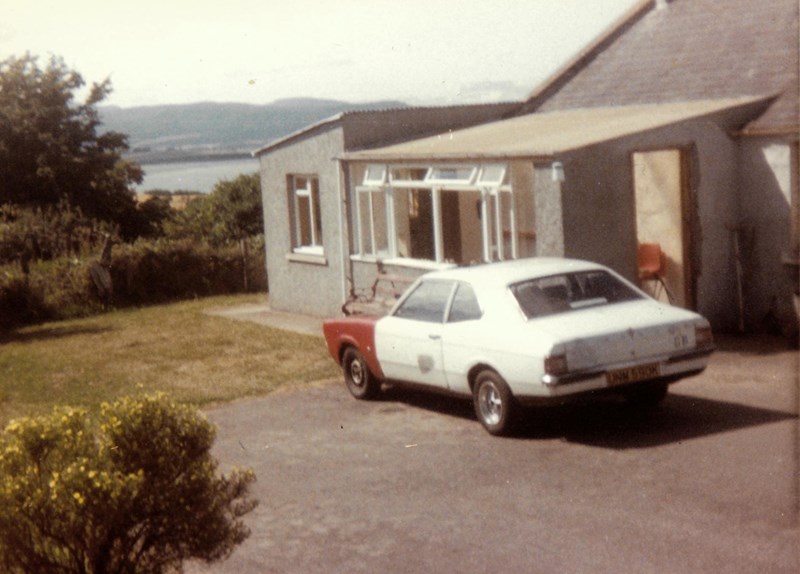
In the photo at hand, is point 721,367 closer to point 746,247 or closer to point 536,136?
point 746,247

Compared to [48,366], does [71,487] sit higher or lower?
higher

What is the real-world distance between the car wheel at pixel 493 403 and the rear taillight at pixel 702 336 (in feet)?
5.88

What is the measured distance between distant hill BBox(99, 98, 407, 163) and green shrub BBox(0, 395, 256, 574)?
3216cm

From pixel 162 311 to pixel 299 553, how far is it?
1845 cm

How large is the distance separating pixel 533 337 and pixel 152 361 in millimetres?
9499

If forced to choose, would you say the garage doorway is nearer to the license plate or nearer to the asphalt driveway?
the asphalt driveway

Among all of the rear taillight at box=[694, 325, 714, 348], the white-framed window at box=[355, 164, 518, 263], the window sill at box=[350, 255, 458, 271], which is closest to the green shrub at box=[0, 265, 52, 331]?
the window sill at box=[350, 255, 458, 271]

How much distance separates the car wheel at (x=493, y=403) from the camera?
1076 centimetres

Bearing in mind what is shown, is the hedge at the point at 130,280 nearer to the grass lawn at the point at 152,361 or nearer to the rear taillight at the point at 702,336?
the grass lawn at the point at 152,361

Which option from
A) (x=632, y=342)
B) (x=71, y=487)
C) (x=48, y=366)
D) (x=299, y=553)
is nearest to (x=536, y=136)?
(x=632, y=342)

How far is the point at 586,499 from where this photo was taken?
28.4ft

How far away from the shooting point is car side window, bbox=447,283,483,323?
1145 centimetres

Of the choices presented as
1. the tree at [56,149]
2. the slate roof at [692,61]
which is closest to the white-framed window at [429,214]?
the slate roof at [692,61]

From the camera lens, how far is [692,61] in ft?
60.5
